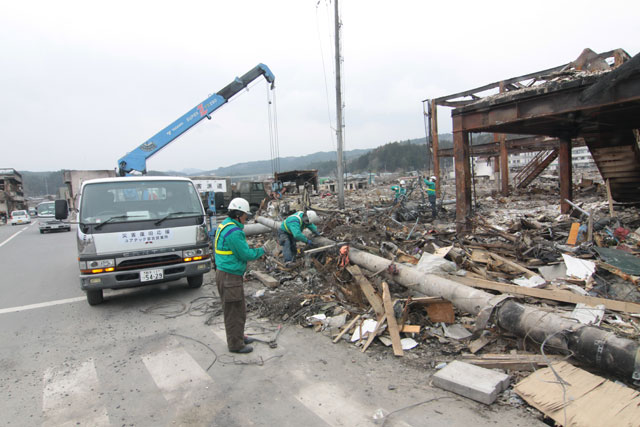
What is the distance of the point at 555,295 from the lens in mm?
4781

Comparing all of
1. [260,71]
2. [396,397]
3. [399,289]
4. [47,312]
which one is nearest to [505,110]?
[399,289]

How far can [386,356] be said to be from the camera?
4215mm

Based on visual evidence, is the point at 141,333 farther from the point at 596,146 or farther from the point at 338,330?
the point at 596,146

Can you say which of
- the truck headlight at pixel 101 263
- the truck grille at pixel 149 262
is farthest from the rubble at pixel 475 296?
the truck headlight at pixel 101 263

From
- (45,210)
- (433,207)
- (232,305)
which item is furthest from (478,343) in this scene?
(45,210)

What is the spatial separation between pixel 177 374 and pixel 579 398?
385 centimetres

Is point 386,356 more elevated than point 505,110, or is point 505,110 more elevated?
point 505,110

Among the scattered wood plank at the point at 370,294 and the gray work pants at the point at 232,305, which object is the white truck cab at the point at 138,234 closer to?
the gray work pants at the point at 232,305

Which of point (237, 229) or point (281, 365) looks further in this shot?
point (237, 229)

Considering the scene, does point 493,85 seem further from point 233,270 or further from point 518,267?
point 233,270

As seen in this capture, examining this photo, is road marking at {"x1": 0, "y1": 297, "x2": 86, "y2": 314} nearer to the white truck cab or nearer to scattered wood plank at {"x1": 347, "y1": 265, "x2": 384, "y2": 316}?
the white truck cab

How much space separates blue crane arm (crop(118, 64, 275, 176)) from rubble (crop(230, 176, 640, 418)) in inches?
243

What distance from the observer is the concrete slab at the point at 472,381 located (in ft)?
10.5

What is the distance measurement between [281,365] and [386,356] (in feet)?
4.03
